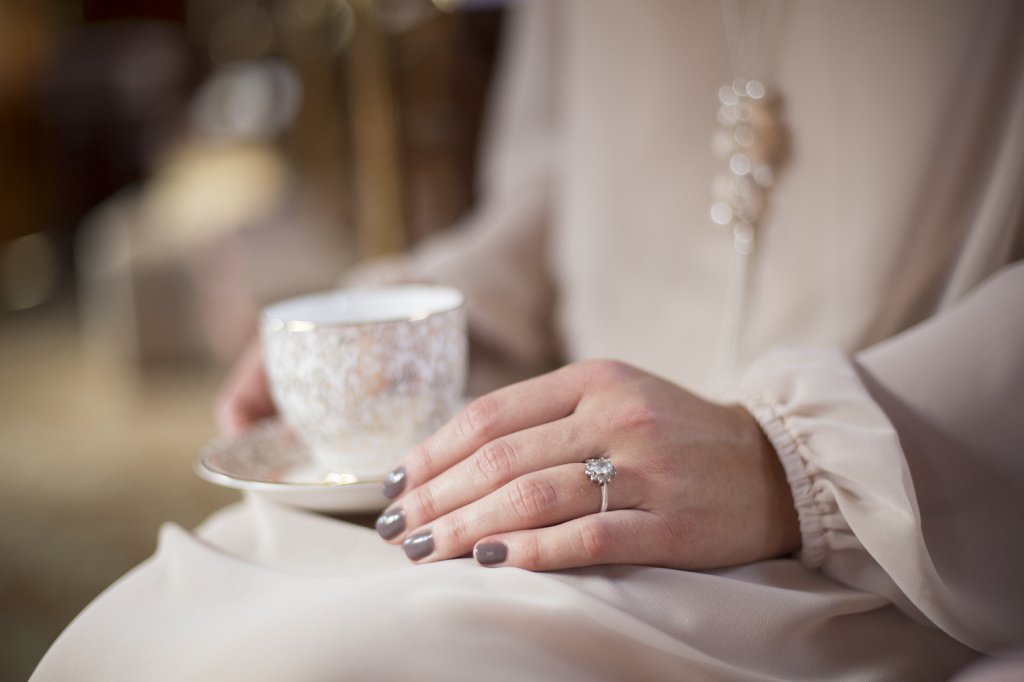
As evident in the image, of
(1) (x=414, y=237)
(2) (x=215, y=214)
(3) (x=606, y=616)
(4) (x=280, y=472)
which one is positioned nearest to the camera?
(3) (x=606, y=616)

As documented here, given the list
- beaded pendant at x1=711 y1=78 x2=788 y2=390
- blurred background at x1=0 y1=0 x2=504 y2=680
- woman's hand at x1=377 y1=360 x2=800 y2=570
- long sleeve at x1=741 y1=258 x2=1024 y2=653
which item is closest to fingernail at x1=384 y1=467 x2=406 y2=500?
woman's hand at x1=377 y1=360 x2=800 y2=570

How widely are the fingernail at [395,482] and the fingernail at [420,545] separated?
0.14ft

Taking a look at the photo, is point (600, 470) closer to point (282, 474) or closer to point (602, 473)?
point (602, 473)

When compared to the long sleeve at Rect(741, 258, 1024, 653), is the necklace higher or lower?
higher

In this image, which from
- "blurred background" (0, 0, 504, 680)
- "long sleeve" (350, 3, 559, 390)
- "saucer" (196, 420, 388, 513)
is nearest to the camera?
"saucer" (196, 420, 388, 513)

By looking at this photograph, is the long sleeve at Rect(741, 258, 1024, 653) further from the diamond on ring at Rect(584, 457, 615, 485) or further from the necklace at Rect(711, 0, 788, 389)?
the necklace at Rect(711, 0, 788, 389)

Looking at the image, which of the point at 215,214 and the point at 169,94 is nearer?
the point at 215,214

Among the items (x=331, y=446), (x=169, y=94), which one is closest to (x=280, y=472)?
(x=331, y=446)

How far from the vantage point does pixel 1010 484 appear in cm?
46

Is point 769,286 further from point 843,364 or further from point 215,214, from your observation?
point 215,214

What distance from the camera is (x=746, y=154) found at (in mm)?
736

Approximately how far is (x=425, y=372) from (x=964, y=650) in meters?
0.38

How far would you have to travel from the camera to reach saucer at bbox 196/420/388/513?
1.68 ft

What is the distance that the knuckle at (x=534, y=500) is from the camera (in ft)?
1.40
